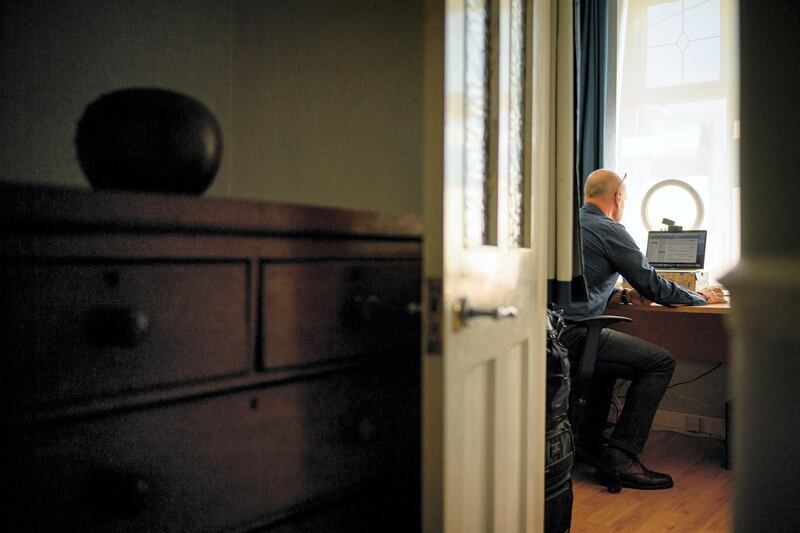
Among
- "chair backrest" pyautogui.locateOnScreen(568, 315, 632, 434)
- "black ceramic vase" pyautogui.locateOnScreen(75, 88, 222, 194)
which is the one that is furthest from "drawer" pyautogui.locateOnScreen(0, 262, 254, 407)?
"chair backrest" pyautogui.locateOnScreen(568, 315, 632, 434)

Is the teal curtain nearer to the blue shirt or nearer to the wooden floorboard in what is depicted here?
the blue shirt

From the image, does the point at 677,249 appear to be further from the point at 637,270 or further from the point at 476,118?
the point at 476,118

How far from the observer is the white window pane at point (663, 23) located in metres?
3.62

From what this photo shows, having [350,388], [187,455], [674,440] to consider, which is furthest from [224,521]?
[674,440]

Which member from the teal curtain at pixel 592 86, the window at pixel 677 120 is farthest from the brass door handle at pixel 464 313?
the window at pixel 677 120

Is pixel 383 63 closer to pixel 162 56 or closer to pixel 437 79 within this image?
pixel 162 56

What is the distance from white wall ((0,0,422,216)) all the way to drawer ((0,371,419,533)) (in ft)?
2.32

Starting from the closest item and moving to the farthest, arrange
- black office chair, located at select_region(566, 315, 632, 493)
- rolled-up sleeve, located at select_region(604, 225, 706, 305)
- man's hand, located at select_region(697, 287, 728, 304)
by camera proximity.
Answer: black office chair, located at select_region(566, 315, 632, 493), rolled-up sleeve, located at select_region(604, 225, 706, 305), man's hand, located at select_region(697, 287, 728, 304)

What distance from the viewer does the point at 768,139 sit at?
2.09ft

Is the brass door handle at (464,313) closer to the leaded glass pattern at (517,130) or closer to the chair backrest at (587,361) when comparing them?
the leaded glass pattern at (517,130)

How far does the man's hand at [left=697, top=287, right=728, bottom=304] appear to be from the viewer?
313 centimetres

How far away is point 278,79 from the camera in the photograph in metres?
1.83

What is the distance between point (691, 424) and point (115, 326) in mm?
3451

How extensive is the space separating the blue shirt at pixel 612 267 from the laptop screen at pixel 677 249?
512 mm
